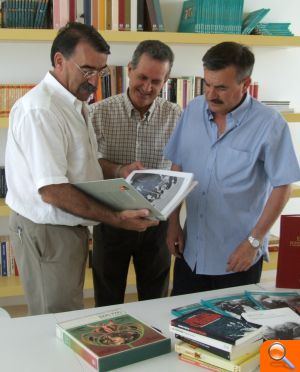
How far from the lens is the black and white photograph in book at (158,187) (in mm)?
1736

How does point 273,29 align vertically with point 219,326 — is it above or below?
above

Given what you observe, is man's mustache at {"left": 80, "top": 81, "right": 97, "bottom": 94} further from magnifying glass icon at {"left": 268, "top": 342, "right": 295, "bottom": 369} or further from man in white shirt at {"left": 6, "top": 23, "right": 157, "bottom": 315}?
magnifying glass icon at {"left": 268, "top": 342, "right": 295, "bottom": 369}

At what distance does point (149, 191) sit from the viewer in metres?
1.79

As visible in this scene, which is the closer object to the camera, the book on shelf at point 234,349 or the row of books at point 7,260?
the book on shelf at point 234,349

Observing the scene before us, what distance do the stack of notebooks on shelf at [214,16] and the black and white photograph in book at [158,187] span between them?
5.45 feet

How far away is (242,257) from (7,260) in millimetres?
1862

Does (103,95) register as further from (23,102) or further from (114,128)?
(23,102)

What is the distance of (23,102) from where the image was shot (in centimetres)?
178

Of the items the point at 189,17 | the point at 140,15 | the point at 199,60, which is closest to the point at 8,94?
the point at 140,15

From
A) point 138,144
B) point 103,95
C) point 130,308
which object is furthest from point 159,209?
point 103,95

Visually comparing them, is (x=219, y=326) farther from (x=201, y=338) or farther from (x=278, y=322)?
(x=278, y=322)

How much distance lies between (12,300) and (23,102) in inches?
81.8

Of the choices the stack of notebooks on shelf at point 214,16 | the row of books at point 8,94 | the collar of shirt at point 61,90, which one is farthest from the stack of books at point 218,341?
the stack of notebooks on shelf at point 214,16

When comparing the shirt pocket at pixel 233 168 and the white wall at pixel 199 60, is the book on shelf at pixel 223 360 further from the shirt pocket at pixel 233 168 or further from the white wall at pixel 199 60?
the white wall at pixel 199 60
